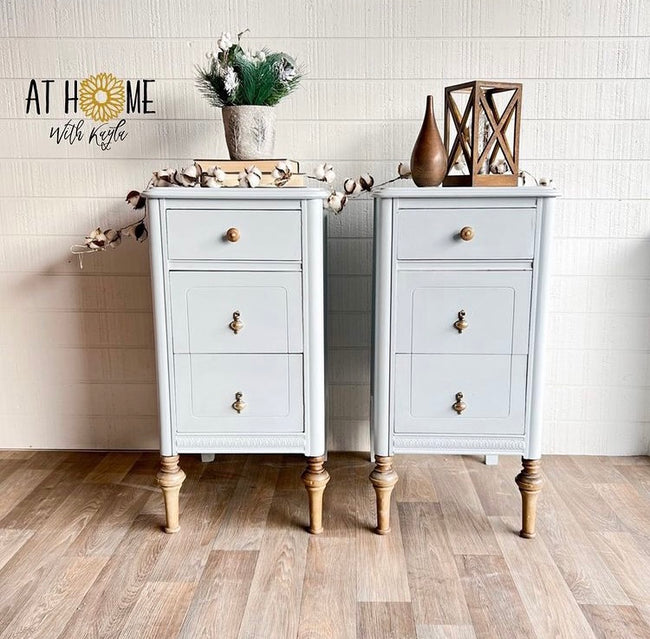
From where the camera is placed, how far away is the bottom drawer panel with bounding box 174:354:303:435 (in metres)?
1.62

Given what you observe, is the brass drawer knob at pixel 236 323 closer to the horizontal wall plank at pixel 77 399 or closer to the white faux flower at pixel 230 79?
the white faux flower at pixel 230 79

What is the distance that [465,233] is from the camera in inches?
60.6

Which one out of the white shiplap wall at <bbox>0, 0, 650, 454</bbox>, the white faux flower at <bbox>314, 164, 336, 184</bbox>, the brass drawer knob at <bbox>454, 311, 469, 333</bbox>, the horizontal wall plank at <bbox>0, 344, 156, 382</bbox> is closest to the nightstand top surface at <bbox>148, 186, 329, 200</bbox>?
the white faux flower at <bbox>314, 164, 336, 184</bbox>

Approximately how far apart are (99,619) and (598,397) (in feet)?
5.28

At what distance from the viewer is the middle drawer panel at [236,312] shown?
158 centimetres

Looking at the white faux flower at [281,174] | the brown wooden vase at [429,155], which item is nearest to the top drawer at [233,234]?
the white faux flower at [281,174]

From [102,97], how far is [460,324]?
1.30m

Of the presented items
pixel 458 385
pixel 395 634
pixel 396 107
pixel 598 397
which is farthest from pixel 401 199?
pixel 598 397

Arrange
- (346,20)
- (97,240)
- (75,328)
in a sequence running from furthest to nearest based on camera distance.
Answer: (75,328) → (346,20) → (97,240)

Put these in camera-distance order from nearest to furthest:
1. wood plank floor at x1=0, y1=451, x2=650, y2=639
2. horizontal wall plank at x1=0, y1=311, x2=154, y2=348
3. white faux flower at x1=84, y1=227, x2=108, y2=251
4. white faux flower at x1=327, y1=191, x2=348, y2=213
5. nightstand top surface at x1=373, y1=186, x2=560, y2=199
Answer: wood plank floor at x1=0, y1=451, x2=650, y2=639
nightstand top surface at x1=373, y1=186, x2=560, y2=199
white faux flower at x1=327, y1=191, x2=348, y2=213
white faux flower at x1=84, y1=227, x2=108, y2=251
horizontal wall plank at x1=0, y1=311, x2=154, y2=348

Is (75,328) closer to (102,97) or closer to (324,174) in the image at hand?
(102,97)

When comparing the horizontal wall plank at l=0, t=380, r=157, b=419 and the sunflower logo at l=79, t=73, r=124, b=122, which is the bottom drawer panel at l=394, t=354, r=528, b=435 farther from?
the sunflower logo at l=79, t=73, r=124, b=122

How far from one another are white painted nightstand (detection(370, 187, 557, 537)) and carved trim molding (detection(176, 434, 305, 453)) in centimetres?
21

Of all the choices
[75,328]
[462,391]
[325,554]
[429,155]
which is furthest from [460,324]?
[75,328]
